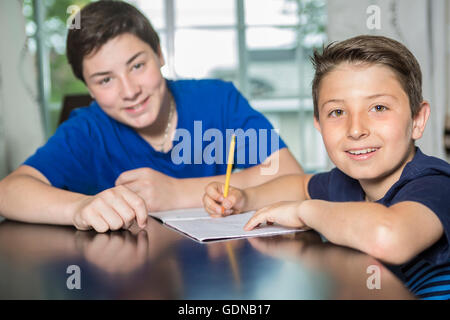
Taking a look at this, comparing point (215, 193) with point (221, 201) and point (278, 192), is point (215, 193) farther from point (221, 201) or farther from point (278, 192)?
point (278, 192)

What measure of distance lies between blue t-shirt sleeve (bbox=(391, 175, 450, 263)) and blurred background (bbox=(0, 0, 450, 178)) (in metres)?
1.80

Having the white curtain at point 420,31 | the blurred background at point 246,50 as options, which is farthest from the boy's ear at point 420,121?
the white curtain at point 420,31

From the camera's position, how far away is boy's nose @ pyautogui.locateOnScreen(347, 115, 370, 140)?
32.8 inches

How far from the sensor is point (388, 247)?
0.55m

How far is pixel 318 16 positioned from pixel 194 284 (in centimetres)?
447

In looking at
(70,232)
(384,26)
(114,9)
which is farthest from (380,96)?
(384,26)

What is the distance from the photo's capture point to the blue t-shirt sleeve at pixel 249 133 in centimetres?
127

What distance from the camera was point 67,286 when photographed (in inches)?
18.7

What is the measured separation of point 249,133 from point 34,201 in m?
0.61

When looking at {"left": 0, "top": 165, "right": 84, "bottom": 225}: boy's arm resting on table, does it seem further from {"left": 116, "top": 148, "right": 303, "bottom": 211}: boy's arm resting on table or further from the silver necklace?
the silver necklace

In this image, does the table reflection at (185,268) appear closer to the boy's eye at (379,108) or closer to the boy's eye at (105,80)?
the boy's eye at (379,108)

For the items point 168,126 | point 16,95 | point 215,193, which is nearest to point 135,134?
point 168,126

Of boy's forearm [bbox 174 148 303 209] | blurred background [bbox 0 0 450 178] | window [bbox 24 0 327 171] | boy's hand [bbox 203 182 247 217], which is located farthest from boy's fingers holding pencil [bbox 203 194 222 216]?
window [bbox 24 0 327 171]
